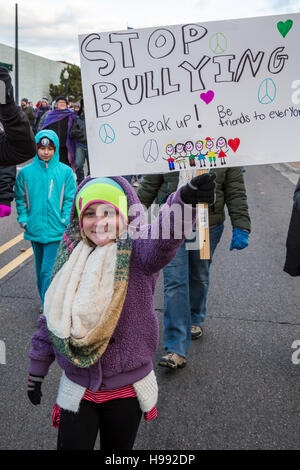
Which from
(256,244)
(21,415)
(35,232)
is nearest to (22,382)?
(21,415)

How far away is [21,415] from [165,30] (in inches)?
90.7

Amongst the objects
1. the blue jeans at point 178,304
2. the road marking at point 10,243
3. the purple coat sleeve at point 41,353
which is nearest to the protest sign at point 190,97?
the purple coat sleeve at point 41,353

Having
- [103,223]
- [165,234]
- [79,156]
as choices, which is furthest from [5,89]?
[79,156]

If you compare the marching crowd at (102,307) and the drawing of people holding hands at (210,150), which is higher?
the drawing of people holding hands at (210,150)

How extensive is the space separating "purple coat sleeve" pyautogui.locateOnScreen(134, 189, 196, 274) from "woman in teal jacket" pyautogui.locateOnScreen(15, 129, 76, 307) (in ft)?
7.31

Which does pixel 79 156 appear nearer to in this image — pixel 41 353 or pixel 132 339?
pixel 41 353

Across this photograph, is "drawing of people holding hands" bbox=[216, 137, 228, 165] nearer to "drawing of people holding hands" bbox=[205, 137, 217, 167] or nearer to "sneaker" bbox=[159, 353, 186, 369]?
"drawing of people holding hands" bbox=[205, 137, 217, 167]

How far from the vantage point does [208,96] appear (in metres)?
2.23

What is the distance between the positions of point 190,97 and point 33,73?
4244cm

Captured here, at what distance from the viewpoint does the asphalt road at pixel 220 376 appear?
271 centimetres

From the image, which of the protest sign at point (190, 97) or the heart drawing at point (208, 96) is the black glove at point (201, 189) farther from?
the heart drawing at point (208, 96)

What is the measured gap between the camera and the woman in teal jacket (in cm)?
404

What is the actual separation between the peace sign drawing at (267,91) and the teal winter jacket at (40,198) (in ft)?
7.60
